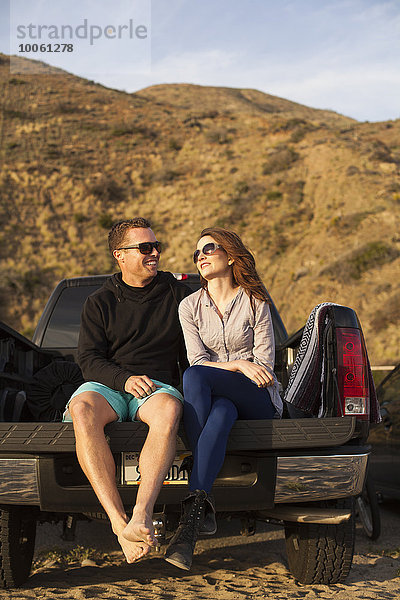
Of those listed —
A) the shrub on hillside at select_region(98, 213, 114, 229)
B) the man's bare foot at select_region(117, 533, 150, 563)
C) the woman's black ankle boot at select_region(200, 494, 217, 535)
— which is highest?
the shrub on hillside at select_region(98, 213, 114, 229)

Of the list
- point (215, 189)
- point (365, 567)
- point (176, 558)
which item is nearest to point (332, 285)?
point (215, 189)

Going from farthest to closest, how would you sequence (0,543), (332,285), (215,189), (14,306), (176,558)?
(215,189) → (14,306) → (332,285) → (0,543) → (176,558)

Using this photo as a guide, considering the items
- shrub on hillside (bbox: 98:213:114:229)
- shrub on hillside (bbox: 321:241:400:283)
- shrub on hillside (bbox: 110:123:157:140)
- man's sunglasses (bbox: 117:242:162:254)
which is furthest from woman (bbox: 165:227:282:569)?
shrub on hillside (bbox: 110:123:157:140)

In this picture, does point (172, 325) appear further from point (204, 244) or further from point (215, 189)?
point (215, 189)

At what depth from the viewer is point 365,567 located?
4285 millimetres

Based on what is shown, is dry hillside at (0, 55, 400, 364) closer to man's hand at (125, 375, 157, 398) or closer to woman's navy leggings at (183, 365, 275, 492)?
woman's navy leggings at (183, 365, 275, 492)

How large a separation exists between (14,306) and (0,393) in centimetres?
2616

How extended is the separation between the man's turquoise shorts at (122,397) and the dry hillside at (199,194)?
18.9 meters

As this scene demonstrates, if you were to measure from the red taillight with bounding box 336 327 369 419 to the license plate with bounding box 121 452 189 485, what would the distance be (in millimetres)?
912

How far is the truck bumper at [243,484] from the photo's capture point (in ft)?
10.3

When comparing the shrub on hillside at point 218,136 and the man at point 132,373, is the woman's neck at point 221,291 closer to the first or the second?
the man at point 132,373

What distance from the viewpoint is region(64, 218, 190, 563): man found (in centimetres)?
302

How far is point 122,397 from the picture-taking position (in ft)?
11.6

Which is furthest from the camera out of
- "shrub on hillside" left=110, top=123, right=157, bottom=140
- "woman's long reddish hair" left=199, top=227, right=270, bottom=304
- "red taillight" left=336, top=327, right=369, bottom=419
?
"shrub on hillside" left=110, top=123, right=157, bottom=140
